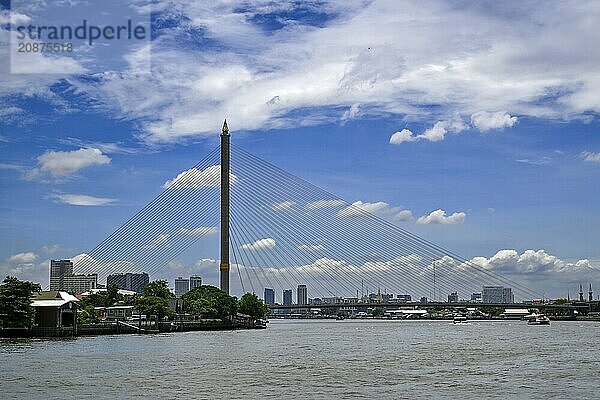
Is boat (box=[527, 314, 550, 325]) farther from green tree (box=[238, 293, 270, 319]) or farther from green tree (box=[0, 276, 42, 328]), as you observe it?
green tree (box=[0, 276, 42, 328])

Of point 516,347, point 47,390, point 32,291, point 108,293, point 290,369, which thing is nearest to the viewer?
point 47,390

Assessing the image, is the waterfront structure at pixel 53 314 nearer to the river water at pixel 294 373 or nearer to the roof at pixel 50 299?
the roof at pixel 50 299

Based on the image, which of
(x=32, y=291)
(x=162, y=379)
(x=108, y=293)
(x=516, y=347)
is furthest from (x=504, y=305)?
(x=162, y=379)

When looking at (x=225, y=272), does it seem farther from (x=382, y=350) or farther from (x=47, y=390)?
(x=47, y=390)

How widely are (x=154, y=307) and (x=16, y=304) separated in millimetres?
20340

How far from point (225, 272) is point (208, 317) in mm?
6084

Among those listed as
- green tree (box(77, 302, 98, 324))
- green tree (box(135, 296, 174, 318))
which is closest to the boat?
green tree (box(135, 296, 174, 318))

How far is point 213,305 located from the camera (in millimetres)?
78438

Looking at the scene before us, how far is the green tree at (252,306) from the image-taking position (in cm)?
8544

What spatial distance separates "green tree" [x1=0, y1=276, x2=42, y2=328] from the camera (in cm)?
4838

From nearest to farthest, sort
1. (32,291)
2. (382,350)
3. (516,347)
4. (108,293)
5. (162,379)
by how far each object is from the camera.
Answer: (162,379) → (382,350) → (516,347) → (32,291) → (108,293)

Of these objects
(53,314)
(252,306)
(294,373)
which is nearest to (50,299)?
(53,314)

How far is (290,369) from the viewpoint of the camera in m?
28.9

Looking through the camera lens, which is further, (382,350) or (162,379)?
(382,350)
